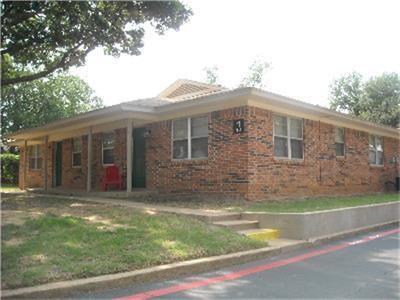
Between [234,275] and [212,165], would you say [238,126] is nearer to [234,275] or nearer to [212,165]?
[212,165]

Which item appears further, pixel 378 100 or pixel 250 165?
pixel 378 100

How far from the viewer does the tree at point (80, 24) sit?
35.7ft

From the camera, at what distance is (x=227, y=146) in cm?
1295

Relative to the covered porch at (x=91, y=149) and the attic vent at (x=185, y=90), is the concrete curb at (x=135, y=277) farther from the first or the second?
the attic vent at (x=185, y=90)

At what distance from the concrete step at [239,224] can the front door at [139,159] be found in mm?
7006

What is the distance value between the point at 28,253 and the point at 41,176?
57.3 ft

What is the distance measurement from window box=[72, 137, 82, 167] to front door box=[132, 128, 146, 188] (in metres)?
3.82

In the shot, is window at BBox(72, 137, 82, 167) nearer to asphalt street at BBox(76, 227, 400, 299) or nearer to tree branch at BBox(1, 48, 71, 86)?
tree branch at BBox(1, 48, 71, 86)

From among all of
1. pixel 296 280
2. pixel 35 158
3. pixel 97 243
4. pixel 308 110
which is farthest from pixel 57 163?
pixel 296 280

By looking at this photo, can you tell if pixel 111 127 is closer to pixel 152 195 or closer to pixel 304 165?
pixel 152 195

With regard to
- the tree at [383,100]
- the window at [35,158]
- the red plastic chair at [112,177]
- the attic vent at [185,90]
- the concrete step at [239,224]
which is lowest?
the concrete step at [239,224]

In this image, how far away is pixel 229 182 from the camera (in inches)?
503

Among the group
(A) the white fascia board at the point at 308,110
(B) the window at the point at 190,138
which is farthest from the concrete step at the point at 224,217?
(B) the window at the point at 190,138

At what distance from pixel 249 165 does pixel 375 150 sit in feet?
32.6
